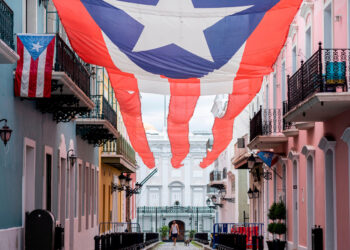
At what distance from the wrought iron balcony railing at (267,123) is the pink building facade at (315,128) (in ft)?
0.12

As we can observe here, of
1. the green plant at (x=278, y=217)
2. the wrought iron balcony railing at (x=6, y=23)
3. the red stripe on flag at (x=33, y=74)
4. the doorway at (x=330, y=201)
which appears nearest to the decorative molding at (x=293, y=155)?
the green plant at (x=278, y=217)

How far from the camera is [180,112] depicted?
21.0 m

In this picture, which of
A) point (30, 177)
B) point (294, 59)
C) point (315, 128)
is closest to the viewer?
point (30, 177)

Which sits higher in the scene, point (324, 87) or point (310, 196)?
point (324, 87)

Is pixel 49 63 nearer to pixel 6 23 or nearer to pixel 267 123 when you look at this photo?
pixel 6 23

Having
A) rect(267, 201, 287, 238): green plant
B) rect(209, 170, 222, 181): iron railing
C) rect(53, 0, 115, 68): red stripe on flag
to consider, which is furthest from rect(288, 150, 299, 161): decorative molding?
rect(209, 170, 222, 181): iron railing

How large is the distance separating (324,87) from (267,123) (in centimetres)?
1152

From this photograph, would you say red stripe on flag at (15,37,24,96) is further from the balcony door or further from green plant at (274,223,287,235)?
green plant at (274,223,287,235)

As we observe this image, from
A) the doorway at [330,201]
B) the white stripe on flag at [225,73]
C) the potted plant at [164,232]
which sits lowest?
the potted plant at [164,232]

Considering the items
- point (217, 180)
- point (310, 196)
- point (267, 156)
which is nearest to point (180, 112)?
point (310, 196)

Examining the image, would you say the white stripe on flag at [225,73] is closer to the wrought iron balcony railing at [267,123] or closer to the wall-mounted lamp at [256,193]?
the wrought iron balcony railing at [267,123]

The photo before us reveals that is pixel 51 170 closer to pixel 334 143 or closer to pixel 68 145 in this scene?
pixel 68 145

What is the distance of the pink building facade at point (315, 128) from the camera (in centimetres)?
1584

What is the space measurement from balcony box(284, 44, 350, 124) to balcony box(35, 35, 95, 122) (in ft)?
16.5
